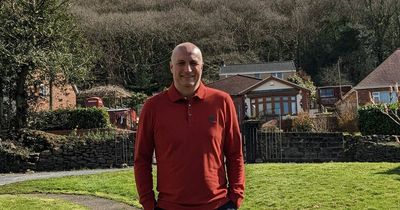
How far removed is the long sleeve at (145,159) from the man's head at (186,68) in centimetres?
29

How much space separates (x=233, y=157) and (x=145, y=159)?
0.65 meters

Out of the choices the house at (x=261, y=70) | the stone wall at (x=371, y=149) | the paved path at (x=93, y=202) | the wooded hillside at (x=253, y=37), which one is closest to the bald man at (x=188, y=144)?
the paved path at (x=93, y=202)

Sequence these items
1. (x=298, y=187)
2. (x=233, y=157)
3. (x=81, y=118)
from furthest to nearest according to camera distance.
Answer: (x=81, y=118), (x=298, y=187), (x=233, y=157)

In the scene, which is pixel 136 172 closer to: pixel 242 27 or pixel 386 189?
pixel 386 189

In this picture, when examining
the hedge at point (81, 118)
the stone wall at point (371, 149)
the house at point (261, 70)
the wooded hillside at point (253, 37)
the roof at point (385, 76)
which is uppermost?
the wooded hillside at point (253, 37)

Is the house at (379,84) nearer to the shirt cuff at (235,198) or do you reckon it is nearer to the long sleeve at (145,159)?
the shirt cuff at (235,198)

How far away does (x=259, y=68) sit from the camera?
2382 inches

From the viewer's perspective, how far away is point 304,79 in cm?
5559

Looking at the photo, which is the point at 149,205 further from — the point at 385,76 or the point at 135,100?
the point at 135,100

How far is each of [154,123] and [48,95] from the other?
2354 cm

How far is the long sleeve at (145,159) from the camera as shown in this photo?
149 inches

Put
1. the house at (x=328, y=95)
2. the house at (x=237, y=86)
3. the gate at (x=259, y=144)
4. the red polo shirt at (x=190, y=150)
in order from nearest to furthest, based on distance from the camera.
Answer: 1. the red polo shirt at (x=190, y=150)
2. the gate at (x=259, y=144)
3. the house at (x=237, y=86)
4. the house at (x=328, y=95)

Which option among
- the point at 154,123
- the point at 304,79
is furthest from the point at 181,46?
the point at 304,79

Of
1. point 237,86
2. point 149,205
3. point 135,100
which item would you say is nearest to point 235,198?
point 149,205
